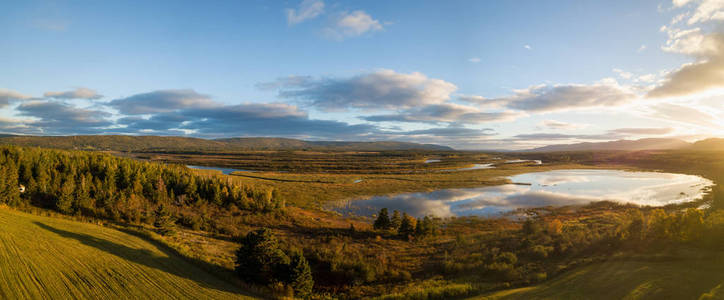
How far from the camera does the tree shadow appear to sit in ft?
39.4

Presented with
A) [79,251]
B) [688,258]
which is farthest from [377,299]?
[79,251]

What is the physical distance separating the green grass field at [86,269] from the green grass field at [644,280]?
458 inches

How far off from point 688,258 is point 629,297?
15.3 feet

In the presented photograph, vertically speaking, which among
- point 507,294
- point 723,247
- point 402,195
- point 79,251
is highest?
point 723,247

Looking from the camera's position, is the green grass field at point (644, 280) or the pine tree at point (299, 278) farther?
the pine tree at point (299, 278)

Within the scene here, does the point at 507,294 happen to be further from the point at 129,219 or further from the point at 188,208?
the point at 188,208

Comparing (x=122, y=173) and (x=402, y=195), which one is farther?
(x=402, y=195)

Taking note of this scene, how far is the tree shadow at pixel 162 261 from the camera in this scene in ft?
39.4

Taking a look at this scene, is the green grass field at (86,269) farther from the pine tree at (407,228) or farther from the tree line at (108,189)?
the pine tree at (407,228)

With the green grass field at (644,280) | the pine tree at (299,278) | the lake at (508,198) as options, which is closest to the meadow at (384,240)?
the green grass field at (644,280)

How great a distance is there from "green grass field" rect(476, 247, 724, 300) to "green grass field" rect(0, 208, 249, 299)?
11643 mm

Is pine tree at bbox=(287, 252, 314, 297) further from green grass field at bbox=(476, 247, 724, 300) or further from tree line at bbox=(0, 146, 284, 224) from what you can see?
tree line at bbox=(0, 146, 284, 224)

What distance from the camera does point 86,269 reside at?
10633mm

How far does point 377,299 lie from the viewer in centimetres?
1227
